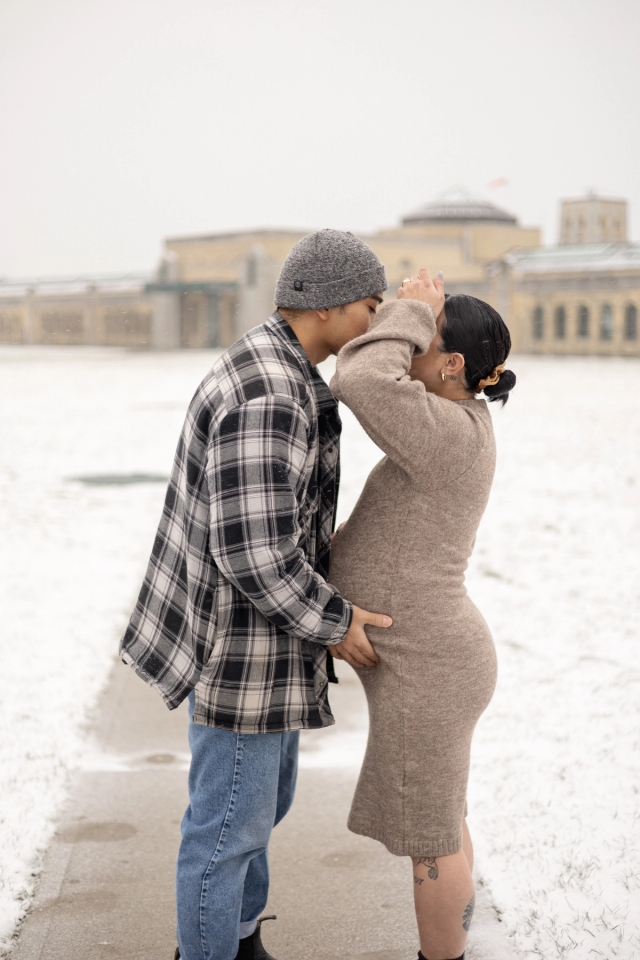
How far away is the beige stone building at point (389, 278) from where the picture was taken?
157 ft

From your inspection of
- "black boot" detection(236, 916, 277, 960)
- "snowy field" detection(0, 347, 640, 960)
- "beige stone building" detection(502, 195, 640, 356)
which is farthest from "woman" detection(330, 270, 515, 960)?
"beige stone building" detection(502, 195, 640, 356)

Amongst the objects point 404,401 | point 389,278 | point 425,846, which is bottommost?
point 425,846

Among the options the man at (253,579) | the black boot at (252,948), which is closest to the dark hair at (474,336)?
the man at (253,579)

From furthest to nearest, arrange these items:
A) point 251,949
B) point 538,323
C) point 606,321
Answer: point 538,323, point 606,321, point 251,949

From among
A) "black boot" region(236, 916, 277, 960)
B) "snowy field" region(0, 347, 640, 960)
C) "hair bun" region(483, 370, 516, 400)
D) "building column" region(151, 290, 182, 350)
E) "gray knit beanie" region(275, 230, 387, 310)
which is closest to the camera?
"gray knit beanie" region(275, 230, 387, 310)

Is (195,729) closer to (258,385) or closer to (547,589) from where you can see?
(258,385)

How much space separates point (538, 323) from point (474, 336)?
156 ft

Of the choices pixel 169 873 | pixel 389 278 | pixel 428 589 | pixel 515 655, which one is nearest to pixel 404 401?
pixel 428 589

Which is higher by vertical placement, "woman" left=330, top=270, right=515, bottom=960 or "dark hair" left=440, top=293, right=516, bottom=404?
"dark hair" left=440, top=293, right=516, bottom=404

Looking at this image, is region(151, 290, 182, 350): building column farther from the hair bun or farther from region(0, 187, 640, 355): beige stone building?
the hair bun

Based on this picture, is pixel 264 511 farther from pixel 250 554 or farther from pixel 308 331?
pixel 308 331

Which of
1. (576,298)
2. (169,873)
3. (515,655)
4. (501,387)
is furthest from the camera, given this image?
(576,298)

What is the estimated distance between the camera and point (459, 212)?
68.6 metres

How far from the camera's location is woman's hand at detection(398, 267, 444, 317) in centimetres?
230
